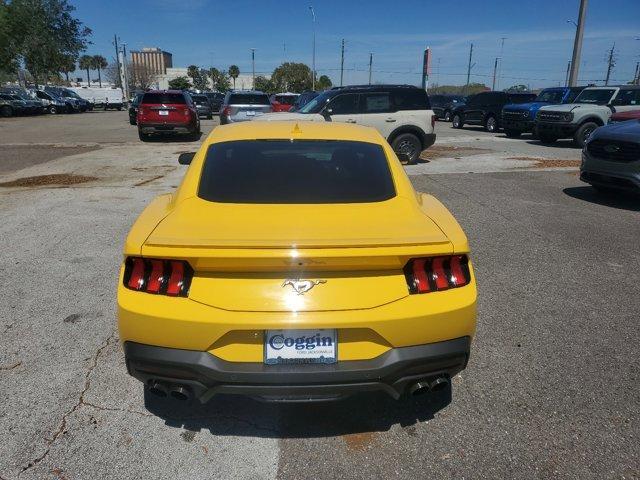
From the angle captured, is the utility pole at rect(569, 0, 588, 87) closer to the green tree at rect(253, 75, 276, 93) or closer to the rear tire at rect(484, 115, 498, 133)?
the rear tire at rect(484, 115, 498, 133)

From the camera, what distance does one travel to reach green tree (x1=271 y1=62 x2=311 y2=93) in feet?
293

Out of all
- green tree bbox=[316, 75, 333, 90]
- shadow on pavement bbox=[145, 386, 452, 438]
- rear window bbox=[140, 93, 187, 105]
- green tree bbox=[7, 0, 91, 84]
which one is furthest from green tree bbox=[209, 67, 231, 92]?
shadow on pavement bbox=[145, 386, 452, 438]

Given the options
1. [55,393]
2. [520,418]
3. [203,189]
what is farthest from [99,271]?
[520,418]

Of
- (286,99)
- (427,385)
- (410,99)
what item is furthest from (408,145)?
(286,99)

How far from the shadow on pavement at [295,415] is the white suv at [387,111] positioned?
387 inches

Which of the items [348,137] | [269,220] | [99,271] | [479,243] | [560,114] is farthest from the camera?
[560,114]

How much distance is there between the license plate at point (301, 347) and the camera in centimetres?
226

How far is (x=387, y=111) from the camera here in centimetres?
1238

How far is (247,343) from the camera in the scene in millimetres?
2273

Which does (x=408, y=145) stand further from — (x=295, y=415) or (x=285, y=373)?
(x=285, y=373)

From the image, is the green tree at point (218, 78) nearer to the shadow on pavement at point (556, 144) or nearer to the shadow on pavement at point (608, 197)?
the shadow on pavement at point (556, 144)

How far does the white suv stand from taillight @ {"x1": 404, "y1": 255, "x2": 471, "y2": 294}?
9982 mm

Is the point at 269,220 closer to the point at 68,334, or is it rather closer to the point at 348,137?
the point at 348,137

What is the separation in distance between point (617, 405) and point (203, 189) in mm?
2853
